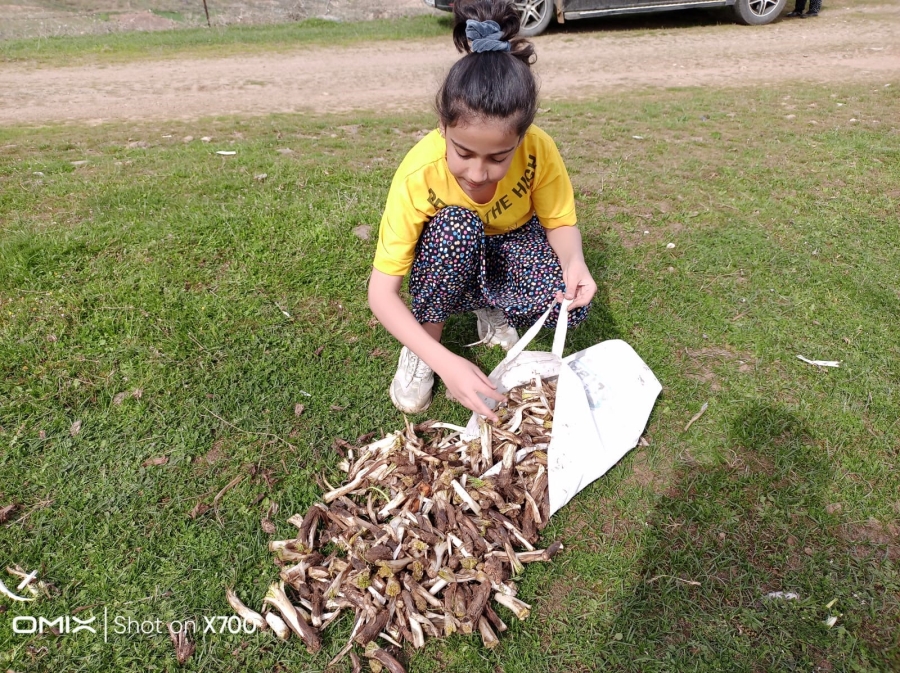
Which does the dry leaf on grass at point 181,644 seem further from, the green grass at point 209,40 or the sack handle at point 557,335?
the green grass at point 209,40

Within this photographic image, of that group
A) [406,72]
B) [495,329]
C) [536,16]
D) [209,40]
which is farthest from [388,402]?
[209,40]

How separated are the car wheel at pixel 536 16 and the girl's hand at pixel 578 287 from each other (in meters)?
9.15

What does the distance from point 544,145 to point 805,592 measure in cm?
184

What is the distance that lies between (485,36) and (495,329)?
1.43 m

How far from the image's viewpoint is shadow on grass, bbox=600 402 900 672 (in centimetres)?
179

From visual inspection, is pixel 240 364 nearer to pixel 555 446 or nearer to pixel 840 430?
pixel 555 446

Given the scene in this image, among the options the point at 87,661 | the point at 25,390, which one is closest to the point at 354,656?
the point at 87,661

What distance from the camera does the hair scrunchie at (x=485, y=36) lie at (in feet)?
5.98

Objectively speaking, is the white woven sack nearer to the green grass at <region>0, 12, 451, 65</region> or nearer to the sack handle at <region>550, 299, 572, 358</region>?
the sack handle at <region>550, 299, 572, 358</region>

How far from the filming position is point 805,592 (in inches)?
75.9

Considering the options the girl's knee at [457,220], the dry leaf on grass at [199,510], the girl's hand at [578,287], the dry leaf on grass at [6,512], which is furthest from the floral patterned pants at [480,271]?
the dry leaf on grass at [6,512]

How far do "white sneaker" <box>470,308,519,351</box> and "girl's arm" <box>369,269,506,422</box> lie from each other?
0.85 m

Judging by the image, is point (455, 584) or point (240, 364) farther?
point (240, 364)

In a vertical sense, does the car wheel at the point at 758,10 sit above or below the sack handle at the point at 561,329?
above
